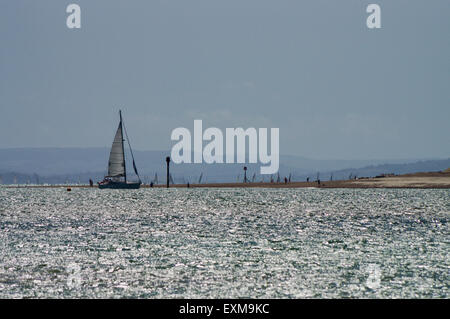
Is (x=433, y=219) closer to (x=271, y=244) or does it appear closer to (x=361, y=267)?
(x=271, y=244)

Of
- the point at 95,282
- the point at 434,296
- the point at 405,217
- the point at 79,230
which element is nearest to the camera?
the point at 434,296

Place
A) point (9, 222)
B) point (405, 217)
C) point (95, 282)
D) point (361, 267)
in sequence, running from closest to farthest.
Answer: point (95, 282), point (361, 267), point (9, 222), point (405, 217)

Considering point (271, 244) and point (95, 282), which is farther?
point (271, 244)

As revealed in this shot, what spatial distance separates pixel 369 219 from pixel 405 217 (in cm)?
693

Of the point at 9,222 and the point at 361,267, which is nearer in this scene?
the point at 361,267

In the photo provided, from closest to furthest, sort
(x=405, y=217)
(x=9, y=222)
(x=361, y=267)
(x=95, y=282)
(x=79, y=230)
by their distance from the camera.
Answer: (x=95, y=282), (x=361, y=267), (x=79, y=230), (x=9, y=222), (x=405, y=217)

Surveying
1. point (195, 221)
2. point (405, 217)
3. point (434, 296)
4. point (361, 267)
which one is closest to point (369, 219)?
point (405, 217)

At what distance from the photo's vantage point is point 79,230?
7362 centimetres
